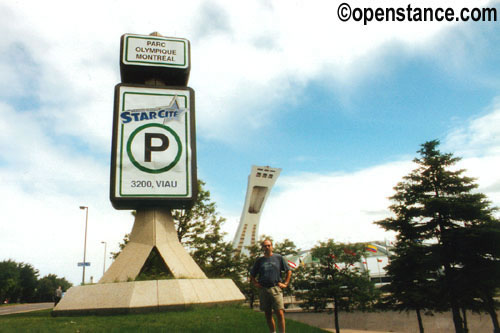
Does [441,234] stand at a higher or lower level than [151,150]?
lower

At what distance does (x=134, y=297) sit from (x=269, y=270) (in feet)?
23.6

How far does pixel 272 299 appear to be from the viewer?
613 centimetres

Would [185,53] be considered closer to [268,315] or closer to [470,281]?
[268,315]

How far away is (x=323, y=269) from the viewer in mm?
25562

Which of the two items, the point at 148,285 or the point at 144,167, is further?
the point at 144,167

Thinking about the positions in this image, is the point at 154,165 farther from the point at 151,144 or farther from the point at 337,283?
the point at 337,283

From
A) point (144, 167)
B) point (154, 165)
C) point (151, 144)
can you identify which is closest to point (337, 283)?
point (154, 165)

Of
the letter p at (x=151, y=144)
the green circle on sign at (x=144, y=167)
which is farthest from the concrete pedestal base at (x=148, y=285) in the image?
the letter p at (x=151, y=144)

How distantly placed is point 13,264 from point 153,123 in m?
65.2

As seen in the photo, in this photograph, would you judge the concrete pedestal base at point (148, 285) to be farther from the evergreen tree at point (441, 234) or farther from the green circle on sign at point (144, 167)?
the evergreen tree at point (441, 234)

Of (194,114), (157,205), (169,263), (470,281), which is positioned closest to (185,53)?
(194,114)

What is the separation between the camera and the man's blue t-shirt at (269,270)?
243 inches

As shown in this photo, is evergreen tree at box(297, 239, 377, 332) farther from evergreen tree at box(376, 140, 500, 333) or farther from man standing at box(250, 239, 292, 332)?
man standing at box(250, 239, 292, 332)

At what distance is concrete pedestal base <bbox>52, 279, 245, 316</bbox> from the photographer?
1142cm
